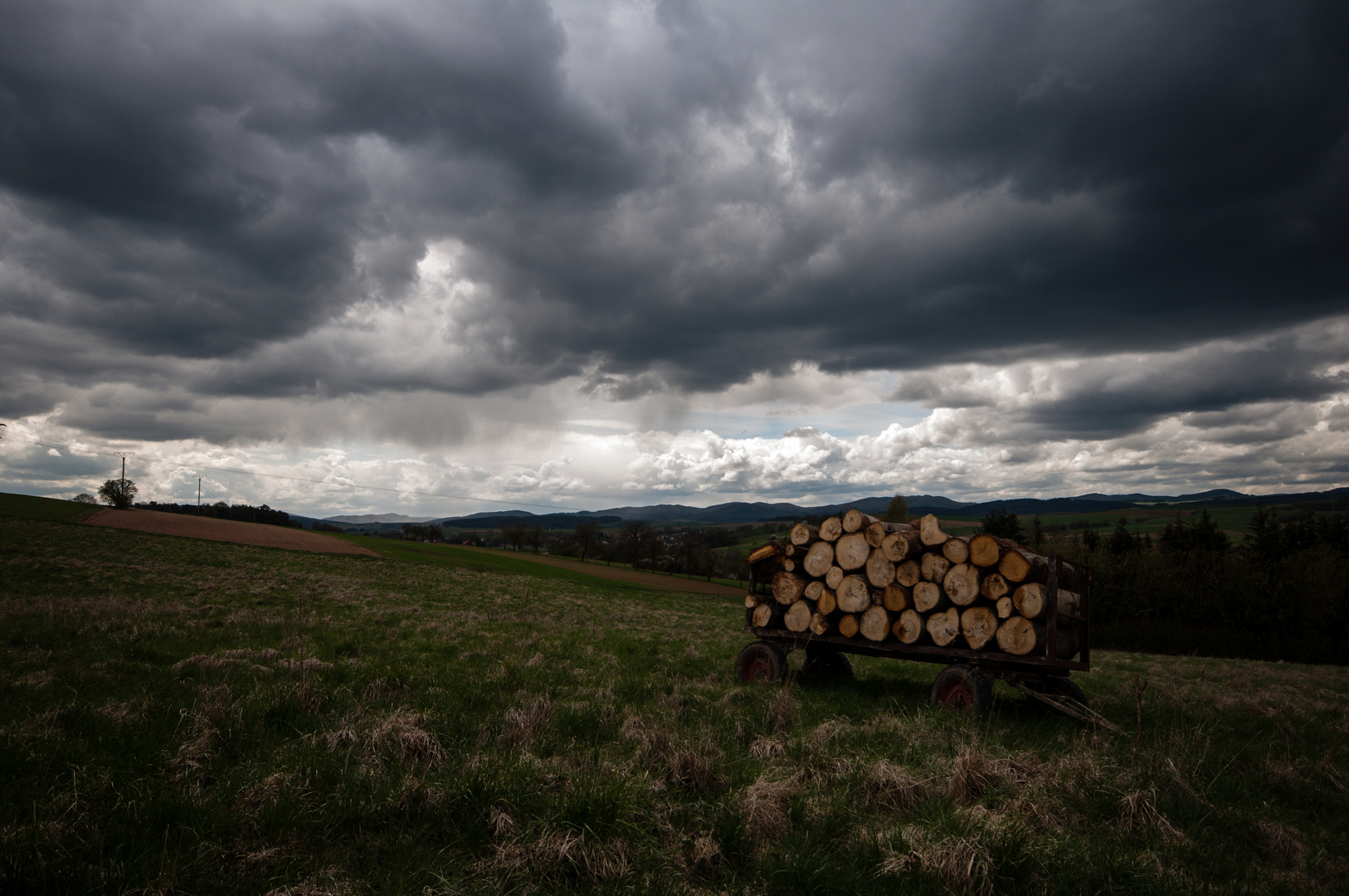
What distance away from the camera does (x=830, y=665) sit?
12109 millimetres

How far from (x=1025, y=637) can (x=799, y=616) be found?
11.4 ft

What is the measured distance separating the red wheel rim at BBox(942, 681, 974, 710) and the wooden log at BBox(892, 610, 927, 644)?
766 millimetres

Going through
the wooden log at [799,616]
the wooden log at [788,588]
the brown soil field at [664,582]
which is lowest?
the brown soil field at [664,582]

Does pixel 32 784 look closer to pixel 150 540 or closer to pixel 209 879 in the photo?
pixel 209 879

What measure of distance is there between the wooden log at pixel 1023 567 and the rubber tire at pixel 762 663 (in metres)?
3.80

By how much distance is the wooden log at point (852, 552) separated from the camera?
33.6ft

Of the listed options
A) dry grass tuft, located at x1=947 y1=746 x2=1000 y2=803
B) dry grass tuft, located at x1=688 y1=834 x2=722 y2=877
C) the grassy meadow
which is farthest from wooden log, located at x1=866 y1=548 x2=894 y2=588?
dry grass tuft, located at x1=688 y1=834 x2=722 y2=877

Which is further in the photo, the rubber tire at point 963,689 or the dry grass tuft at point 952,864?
the rubber tire at point 963,689

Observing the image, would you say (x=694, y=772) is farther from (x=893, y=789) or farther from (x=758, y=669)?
(x=758, y=669)

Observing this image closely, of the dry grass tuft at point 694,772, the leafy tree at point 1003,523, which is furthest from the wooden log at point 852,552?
the leafy tree at point 1003,523

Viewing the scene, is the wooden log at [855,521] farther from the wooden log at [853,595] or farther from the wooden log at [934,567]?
the wooden log at [934,567]

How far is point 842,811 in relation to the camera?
195 inches

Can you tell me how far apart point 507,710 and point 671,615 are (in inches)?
903

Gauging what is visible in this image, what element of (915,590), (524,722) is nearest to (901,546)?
(915,590)
